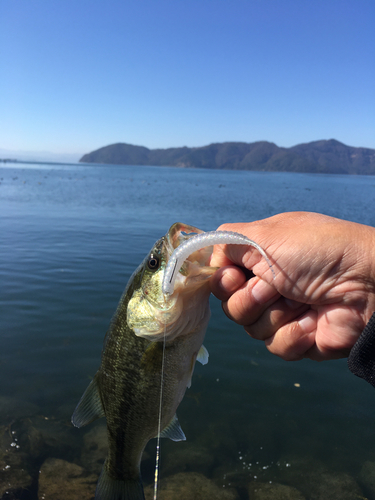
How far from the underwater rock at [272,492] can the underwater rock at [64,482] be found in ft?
8.60

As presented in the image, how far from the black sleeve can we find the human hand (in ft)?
0.71

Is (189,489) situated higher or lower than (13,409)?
lower

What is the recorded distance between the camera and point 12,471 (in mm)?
5285

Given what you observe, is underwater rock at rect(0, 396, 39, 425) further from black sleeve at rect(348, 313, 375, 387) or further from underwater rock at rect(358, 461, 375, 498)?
black sleeve at rect(348, 313, 375, 387)

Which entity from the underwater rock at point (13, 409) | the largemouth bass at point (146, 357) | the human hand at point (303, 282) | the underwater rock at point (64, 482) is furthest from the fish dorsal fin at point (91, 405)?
the underwater rock at point (13, 409)

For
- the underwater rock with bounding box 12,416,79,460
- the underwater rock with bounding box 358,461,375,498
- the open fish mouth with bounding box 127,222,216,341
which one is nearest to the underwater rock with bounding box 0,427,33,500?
the underwater rock with bounding box 12,416,79,460

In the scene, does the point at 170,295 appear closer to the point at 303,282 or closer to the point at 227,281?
the point at 227,281

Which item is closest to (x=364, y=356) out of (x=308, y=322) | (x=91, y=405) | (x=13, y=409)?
(x=308, y=322)

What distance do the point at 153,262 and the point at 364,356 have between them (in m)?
1.76

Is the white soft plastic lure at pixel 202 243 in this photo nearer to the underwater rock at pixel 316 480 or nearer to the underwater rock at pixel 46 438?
the underwater rock at pixel 316 480

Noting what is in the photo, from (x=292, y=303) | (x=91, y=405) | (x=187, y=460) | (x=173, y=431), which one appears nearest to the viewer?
(x=292, y=303)

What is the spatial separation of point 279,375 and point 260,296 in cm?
607

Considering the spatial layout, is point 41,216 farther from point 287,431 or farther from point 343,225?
point 343,225

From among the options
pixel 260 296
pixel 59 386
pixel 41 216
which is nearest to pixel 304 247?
pixel 260 296
